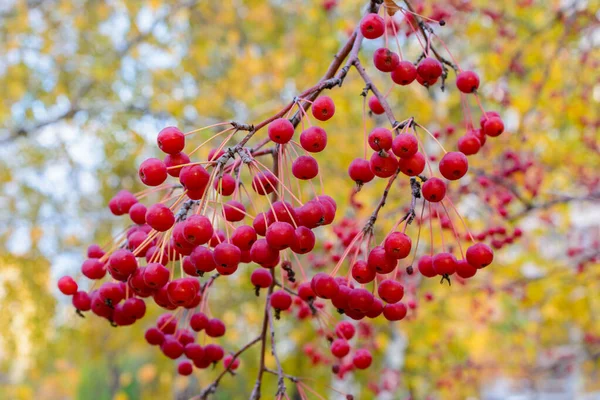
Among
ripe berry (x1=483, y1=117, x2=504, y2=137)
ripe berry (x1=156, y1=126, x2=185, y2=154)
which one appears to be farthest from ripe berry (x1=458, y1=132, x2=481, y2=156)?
ripe berry (x1=156, y1=126, x2=185, y2=154)

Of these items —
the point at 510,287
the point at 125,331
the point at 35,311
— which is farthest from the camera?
the point at 125,331

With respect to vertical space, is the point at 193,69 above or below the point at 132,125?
above

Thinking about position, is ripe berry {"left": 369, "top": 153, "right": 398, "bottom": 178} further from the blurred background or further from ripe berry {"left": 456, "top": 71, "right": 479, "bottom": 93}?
the blurred background

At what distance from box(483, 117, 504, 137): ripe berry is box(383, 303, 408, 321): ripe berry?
0.55m

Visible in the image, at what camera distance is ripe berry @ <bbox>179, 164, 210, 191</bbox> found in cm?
106

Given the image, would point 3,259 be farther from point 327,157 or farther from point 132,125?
point 327,157

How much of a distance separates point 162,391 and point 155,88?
14.8ft

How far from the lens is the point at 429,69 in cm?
125

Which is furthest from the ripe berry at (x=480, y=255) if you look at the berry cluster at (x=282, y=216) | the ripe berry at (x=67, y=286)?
the ripe berry at (x=67, y=286)

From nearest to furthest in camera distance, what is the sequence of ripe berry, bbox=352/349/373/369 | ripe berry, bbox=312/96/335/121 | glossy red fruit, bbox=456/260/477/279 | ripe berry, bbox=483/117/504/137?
ripe berry, bbox=312/96/335/121
glossy red fruit, bbox=456/260/477/279
ripe berry, bbox=483/117/504/137
ripe berry, bbox=352/349/373/369

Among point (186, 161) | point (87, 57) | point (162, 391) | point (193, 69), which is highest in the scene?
point (193, 69)

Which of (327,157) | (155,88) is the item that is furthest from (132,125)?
(327,157)

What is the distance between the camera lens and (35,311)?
19.0ft

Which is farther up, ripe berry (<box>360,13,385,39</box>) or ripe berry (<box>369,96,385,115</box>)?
ripe berry (<box>369,96,385,115</box>)
